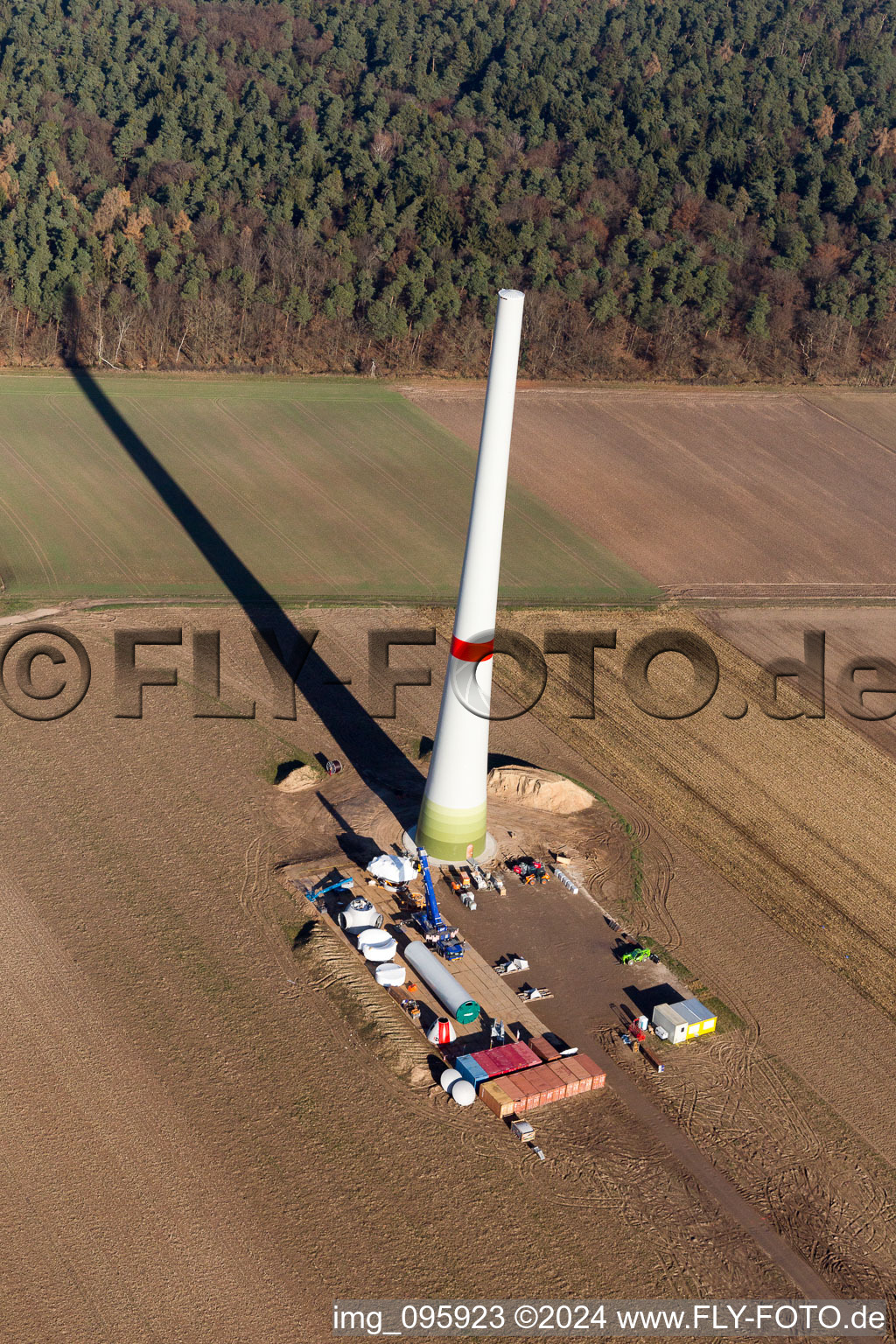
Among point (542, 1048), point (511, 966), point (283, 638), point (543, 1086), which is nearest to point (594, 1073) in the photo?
point (543, 1086)

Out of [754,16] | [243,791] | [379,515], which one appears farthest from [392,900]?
[754,16]

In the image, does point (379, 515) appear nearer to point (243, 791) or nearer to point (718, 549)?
point (718, 549)

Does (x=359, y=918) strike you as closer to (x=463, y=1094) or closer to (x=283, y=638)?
(x=463, y=1094)

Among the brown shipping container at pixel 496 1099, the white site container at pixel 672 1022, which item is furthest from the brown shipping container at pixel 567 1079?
the white site container at pixel 672 1022

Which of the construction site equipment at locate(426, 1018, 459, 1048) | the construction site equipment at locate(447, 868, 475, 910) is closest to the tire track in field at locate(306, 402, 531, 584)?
the construction site equipment at locate(447, 868, 475, 910)

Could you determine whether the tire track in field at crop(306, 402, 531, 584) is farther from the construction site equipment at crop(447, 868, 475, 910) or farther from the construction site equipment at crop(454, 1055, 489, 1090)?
the construction site equipment at crop(454, 1055, 489, 1090)

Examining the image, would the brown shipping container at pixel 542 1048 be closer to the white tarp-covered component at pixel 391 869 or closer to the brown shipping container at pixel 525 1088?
the brown shipping container at pixel 525 1088
